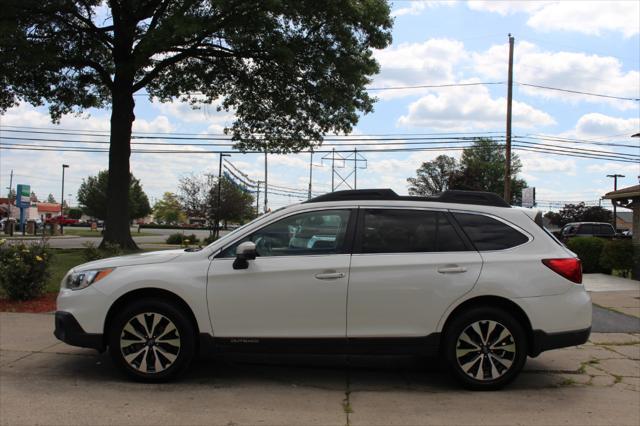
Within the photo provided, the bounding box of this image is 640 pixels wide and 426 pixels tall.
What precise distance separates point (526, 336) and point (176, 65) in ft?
66.4

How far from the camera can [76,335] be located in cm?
496

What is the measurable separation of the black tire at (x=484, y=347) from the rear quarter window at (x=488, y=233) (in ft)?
1.97

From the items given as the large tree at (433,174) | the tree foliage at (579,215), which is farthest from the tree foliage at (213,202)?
the large tree at (433,174)

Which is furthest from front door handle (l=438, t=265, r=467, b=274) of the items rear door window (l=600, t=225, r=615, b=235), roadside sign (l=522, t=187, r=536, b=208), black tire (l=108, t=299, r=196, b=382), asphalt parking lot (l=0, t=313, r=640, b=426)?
rear door window (l=600, t=225, r=615, b=235)

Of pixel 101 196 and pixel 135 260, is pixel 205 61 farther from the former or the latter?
pixel 101 196

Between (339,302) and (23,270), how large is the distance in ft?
20.3

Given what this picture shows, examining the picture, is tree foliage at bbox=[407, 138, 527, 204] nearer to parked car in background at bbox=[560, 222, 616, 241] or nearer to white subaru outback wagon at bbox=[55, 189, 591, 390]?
parked car in background at bbox=[560, 222, 616, 241]

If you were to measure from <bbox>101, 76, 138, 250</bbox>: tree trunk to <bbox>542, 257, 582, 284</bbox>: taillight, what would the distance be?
663 inches

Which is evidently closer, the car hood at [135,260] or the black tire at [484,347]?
the black tire at [484,347]

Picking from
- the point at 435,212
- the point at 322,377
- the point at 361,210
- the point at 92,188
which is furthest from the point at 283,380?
the point at 92,188

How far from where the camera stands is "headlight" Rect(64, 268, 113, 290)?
16.5ft

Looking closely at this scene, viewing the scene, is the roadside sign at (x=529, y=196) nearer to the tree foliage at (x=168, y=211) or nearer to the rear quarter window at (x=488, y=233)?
the rear quarter window at (x=488, y=233)

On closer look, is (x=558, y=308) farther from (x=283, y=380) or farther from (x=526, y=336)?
(x=283, y=380)

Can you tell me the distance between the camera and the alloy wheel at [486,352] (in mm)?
4906
